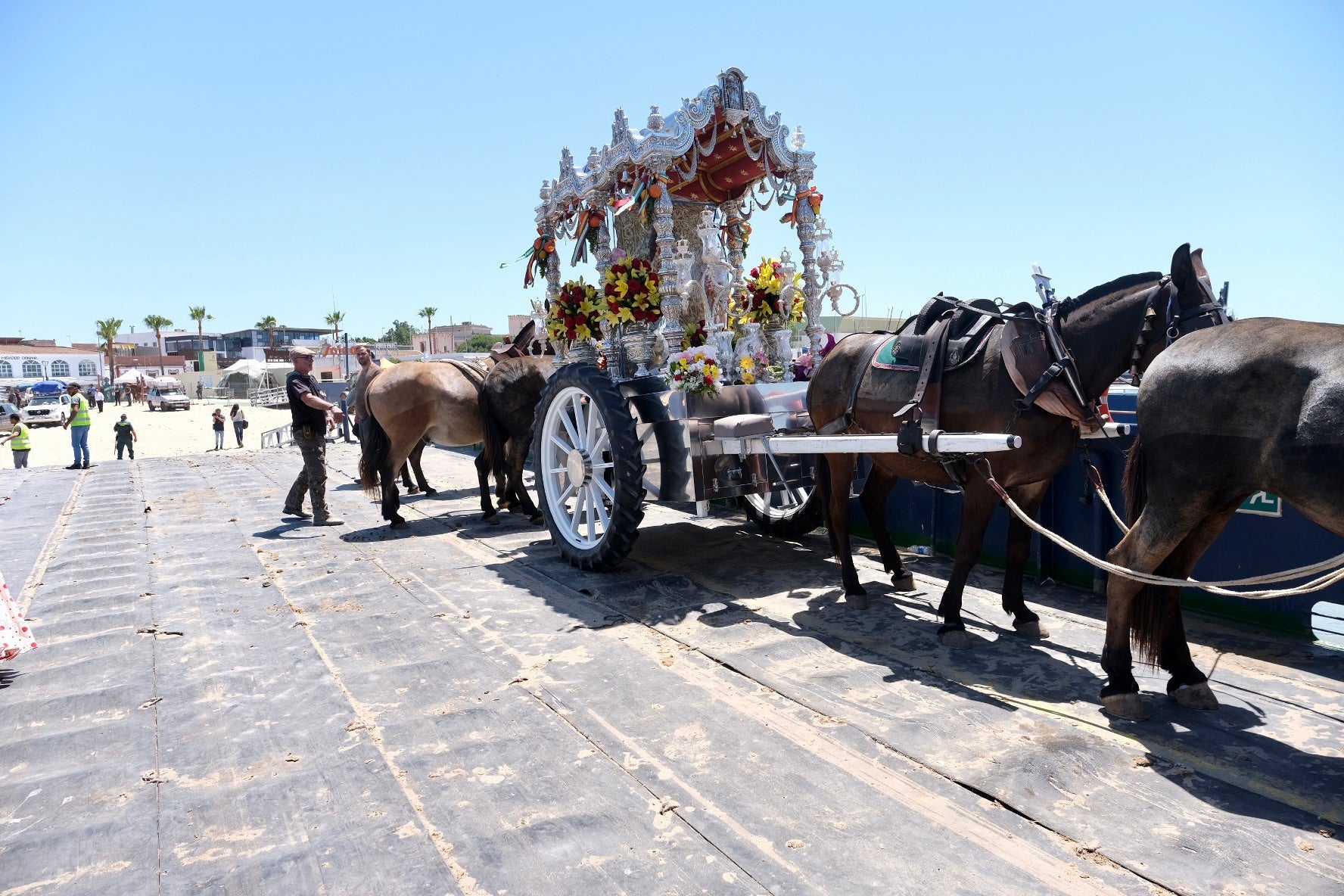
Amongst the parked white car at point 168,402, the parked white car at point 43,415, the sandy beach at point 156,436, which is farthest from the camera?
the parked white car at point 168,402

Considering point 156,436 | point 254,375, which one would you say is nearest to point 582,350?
point 156,436

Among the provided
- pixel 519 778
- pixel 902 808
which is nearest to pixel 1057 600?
pixel 902 808

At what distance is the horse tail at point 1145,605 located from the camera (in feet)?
11.5

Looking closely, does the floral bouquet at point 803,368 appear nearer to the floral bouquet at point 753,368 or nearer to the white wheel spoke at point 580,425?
the floral bouquet at point 753,368

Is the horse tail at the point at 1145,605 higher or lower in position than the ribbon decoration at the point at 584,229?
lower

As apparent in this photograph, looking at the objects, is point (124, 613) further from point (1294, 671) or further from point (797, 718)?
point (1294, 671)

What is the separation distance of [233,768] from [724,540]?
14.8 ft

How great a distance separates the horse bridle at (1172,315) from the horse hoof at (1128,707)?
1.55 m

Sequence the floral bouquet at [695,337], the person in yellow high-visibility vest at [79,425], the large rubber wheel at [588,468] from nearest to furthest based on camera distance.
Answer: the large rubber wheel at [588,468], the floral bouquet at [695,337], the person in yellow high-visibility vest at [79,425]

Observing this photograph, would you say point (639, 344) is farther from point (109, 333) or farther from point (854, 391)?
point (109, 333)

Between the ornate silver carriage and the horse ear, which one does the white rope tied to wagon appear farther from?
the ornate silver carriage

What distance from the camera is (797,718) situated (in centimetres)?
356

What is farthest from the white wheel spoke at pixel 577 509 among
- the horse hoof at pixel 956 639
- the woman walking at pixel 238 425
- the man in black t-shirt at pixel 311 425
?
the woman walking at pixel 238 425

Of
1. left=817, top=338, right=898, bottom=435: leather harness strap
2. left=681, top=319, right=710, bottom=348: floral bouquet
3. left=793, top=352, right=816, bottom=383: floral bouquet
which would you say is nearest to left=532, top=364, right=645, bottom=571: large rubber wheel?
left=681, top=319, right=710, bottom=348: floral bouquet
